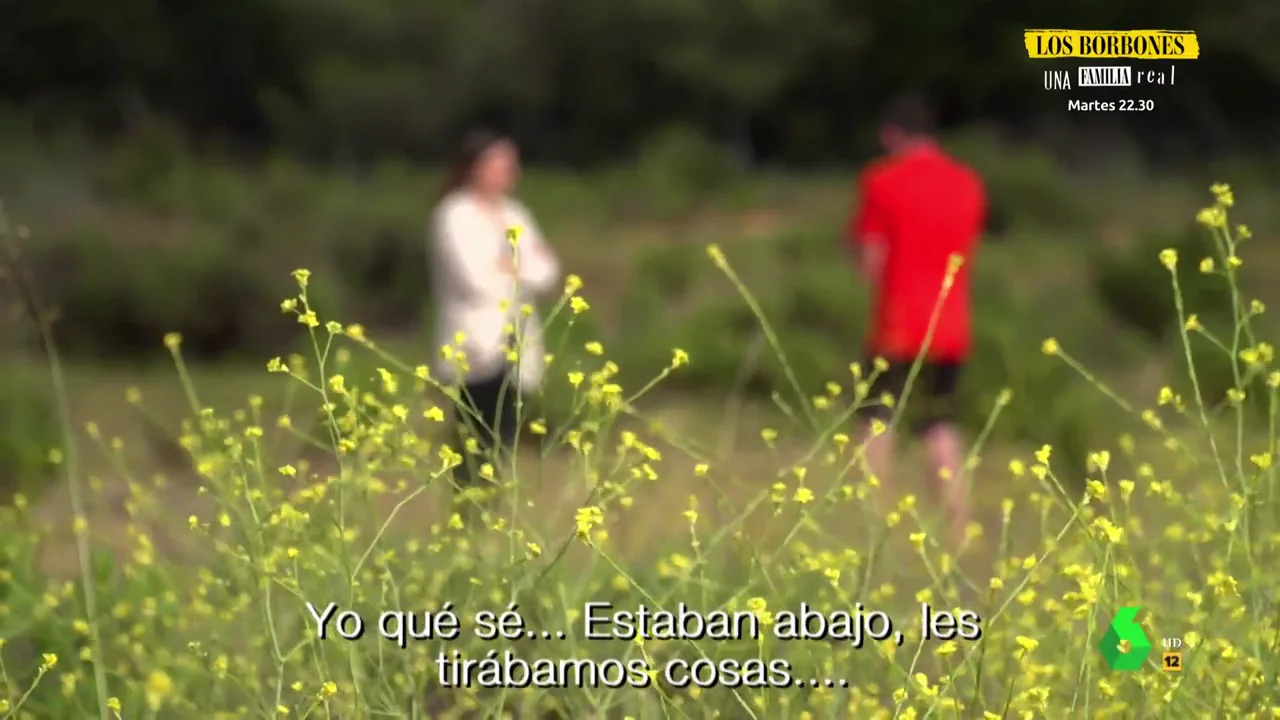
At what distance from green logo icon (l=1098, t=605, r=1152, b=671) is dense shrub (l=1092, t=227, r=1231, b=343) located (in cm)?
374

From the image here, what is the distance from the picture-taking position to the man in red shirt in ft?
10.6

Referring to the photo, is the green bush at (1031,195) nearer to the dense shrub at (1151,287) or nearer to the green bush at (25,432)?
the dense shrub at (1151,287)

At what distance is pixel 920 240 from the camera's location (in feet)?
10.6

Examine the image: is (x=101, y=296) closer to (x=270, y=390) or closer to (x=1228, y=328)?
(x=270, y=390)

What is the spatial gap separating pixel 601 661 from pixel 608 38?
34.8ft

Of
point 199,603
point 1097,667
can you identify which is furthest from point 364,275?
point 1097,667

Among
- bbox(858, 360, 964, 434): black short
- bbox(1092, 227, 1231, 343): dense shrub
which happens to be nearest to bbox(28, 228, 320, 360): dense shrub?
bbox(1092, 227, 1231, 343): dense shrub

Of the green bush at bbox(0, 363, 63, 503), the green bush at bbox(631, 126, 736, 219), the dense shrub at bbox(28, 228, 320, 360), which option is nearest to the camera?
the green bush at bbox(0, 363, 63, 503)

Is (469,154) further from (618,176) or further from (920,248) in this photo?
(618,176)

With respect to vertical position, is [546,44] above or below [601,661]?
above

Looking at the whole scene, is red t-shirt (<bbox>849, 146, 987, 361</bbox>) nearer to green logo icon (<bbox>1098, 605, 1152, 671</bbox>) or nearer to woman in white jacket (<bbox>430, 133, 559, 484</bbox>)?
woman in white jacket (<bbox>430, 133, 559, 484</bbox>)

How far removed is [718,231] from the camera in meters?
9.35

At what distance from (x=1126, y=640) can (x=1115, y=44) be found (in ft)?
4.07
